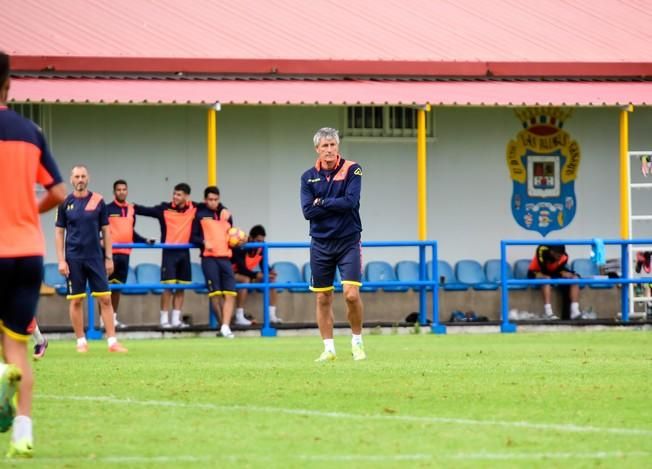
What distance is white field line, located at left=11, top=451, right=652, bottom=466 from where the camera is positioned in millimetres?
8406

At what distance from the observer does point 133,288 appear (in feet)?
72.1

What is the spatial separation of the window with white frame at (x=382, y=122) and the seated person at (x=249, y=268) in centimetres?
287

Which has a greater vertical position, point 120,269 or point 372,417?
point 120,269

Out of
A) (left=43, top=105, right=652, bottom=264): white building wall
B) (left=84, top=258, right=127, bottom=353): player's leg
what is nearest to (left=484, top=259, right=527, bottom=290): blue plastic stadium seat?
(left=43, top=105, right=652, bottom=264): white building wall

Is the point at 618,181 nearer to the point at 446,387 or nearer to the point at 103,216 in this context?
the point at 103,216

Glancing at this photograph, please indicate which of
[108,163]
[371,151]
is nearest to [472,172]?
[371,151]

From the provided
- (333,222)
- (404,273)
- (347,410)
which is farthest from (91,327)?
(347,410)

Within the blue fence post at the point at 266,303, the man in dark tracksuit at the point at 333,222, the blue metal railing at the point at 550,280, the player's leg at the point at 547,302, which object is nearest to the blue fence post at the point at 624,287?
the blue metal railing at the point at 550,280

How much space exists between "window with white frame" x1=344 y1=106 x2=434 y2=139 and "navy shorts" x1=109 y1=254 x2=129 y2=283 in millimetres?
5041

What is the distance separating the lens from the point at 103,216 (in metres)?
17.5

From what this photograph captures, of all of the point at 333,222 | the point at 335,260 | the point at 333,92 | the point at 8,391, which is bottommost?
the point at 8,391

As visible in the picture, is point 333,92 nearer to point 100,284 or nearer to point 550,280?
point 550,280

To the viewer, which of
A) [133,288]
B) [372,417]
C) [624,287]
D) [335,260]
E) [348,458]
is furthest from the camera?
[624,287]

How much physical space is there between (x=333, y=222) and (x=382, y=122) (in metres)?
11.5
